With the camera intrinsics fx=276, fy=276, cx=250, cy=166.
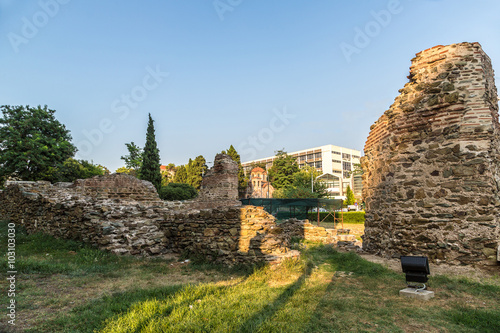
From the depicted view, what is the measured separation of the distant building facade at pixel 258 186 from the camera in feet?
179

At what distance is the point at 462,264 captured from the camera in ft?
19.6

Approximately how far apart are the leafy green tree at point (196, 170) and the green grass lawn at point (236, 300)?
44694mm

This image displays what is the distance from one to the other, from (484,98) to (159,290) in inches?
308

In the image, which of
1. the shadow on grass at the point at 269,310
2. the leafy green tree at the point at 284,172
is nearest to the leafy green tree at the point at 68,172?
the shadow on grass at the point at 269,310

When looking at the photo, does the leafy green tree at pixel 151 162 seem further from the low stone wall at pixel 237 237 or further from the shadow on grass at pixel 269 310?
the shadow on grass at pixel 269 310

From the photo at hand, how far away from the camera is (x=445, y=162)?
254 inches

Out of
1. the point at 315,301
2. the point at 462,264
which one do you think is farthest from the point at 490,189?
the point at 315,301

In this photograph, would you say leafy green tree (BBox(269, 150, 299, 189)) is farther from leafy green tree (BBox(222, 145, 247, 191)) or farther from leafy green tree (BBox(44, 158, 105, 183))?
leafy green tree (BBox(44, 158, 105, 183))

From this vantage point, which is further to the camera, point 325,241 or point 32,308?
point 325,241

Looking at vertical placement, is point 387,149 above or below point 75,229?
above

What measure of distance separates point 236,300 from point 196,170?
1940 inches

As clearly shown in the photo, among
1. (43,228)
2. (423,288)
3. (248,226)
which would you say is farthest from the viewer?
(43,228)

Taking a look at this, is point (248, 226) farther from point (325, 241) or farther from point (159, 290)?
point (325, 241)

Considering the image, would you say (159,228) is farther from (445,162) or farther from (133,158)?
(133,158)
